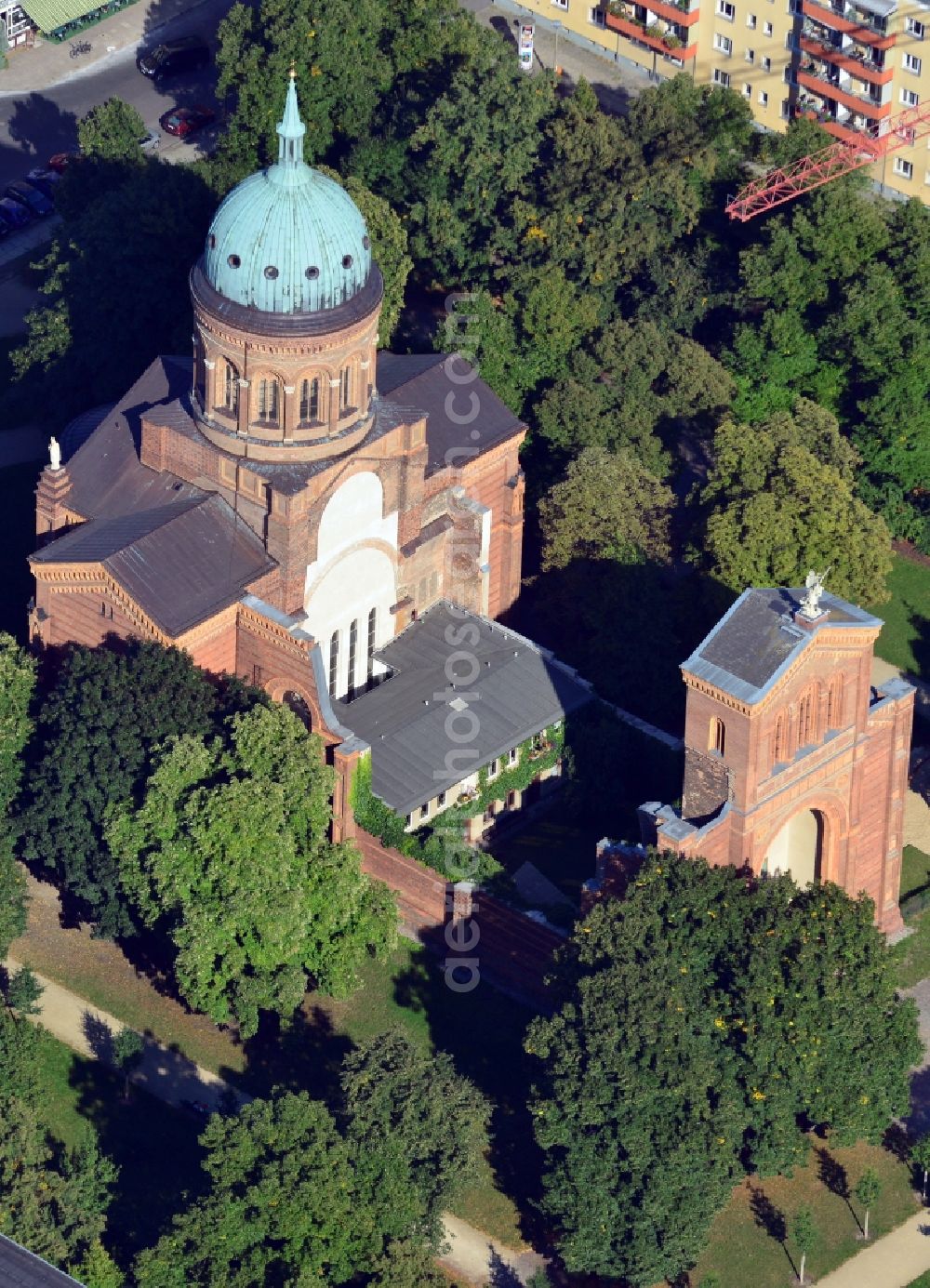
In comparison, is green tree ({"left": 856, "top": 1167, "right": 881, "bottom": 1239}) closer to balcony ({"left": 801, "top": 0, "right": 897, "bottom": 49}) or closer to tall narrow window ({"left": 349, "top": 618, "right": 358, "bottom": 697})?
tall narrow window ({"left": 349, "top": 618, "right": 358, "bottom": 697})

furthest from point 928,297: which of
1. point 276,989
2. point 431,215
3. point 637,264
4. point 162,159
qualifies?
point 276,989

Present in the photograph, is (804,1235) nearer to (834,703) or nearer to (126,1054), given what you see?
(834,703)

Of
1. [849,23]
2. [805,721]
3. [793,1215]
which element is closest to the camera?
[793,1215]

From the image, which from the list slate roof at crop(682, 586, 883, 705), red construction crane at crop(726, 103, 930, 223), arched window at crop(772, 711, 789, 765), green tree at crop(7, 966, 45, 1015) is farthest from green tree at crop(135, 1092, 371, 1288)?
red construction crane at crop(726, 103, 930, 223)

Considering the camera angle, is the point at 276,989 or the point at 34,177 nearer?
the point at 276,989

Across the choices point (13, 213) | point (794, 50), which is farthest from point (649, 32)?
point (13, 213)

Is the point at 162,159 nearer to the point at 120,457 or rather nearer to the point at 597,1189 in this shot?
the point at 120,457
